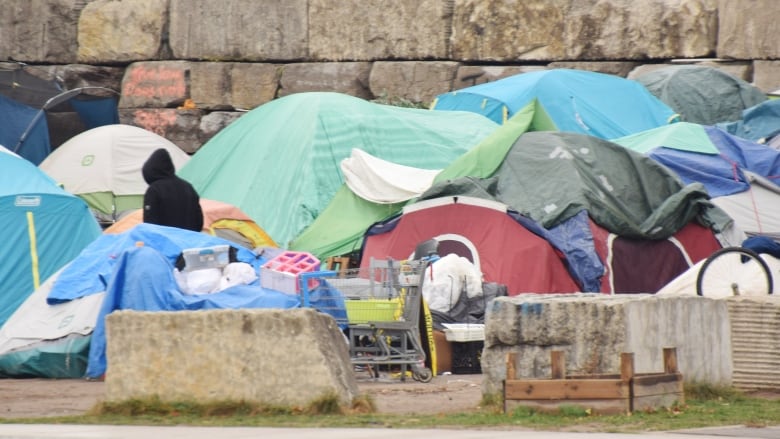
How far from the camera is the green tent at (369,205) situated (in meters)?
14.5

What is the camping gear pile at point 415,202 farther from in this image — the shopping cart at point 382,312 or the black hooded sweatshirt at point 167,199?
the black hooded sweatshirt at point 167,199

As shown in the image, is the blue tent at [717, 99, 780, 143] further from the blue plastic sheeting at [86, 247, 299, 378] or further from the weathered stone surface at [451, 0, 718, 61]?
the blue plastic sheeting at [86, 247, 299, 378]

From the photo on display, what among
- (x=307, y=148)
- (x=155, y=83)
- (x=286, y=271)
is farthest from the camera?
(x=155, y=83)

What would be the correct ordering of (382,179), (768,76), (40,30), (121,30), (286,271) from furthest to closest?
(40,30) < (121,30) < (768,76) < (382,179) < (286,271)

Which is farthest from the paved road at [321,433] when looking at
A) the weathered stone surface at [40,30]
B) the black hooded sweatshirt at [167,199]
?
the weathered stone surface at [40,30]

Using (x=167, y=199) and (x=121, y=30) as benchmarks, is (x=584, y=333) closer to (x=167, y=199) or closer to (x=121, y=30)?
(x=167, y=199)

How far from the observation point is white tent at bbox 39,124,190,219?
1912 centimetres

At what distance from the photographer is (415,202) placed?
544 inches

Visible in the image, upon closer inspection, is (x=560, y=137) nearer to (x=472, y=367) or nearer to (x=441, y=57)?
(x=472, y=367)

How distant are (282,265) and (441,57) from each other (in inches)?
393

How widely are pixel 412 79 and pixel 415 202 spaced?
7.34m

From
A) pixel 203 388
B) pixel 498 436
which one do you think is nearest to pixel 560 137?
pixel 203 388

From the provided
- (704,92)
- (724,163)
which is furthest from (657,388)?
(704,92)

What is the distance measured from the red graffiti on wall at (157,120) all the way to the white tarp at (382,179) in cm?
652
